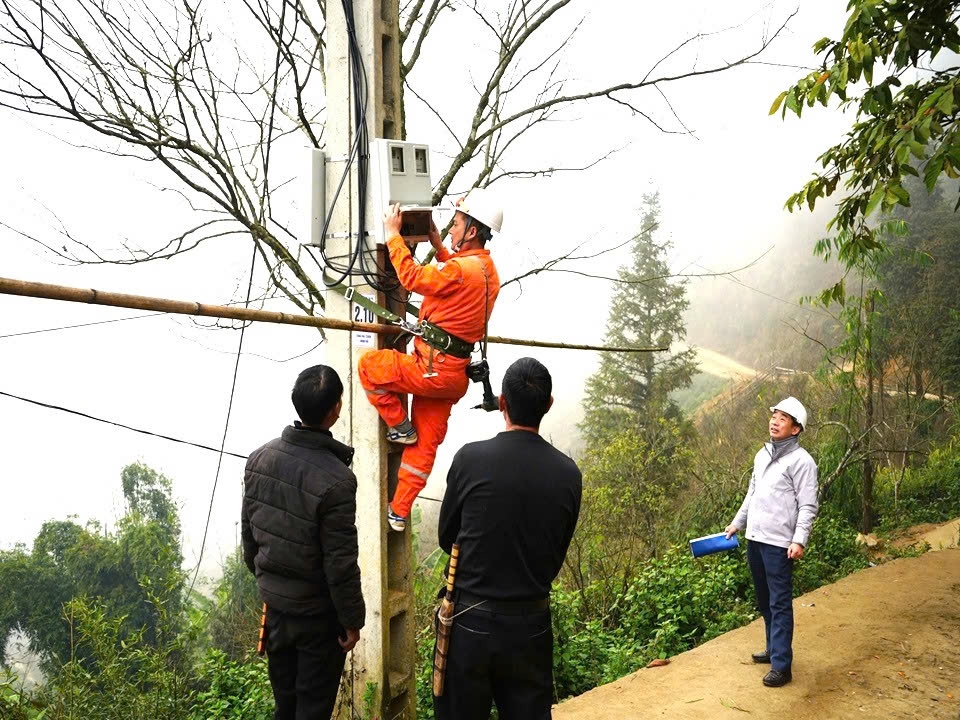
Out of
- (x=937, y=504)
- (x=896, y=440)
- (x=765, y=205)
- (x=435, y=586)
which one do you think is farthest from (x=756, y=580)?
(x=765, y=205)

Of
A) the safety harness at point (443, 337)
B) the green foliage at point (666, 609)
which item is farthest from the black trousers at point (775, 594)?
the safety harness at point (443, 337)

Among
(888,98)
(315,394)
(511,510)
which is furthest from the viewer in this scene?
(888,98)

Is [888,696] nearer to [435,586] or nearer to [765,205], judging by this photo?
[435,586]

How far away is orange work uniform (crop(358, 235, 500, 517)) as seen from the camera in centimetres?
397

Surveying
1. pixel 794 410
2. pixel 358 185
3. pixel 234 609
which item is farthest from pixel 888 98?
pixel 234 609

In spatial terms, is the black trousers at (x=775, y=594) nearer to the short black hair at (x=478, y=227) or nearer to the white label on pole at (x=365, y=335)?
the short black hair at (x=478, y=227)

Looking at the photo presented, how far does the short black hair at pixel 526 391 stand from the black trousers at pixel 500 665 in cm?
79

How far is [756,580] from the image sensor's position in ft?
18.0

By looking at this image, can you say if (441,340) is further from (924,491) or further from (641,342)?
(641,342)

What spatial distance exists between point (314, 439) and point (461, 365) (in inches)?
43.8

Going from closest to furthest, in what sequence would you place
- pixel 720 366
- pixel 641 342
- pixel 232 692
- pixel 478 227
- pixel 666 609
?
1. pixel 478 227
2. pixel 232 692
3. pixel 666 609
4. pixel 641 342
5. pixel 720 366

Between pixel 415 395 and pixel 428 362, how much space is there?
0.34m

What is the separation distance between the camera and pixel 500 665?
119 inches

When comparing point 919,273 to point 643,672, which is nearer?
point 643,672
